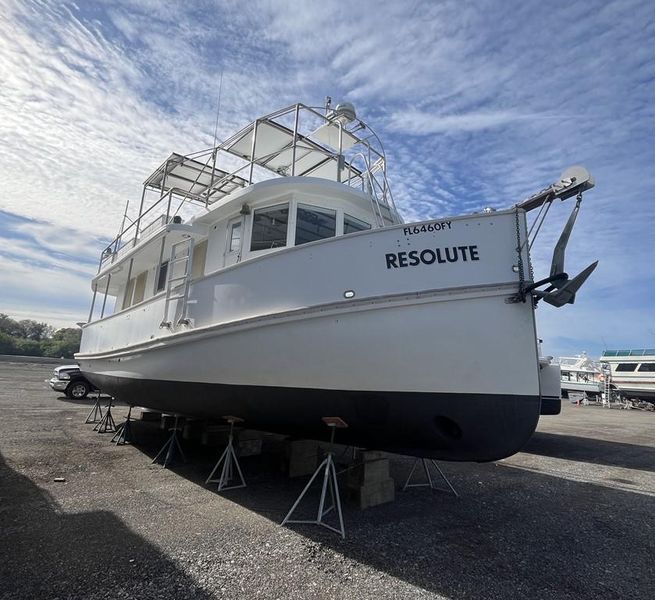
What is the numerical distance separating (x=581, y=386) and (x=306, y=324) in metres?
35.1

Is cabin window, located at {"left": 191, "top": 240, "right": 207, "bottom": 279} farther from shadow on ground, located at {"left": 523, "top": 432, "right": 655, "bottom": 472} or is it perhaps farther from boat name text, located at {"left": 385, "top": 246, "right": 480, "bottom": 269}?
shadow on ground, located at {"left": 523, "top": 432, "right": 655, "bottom": 472}

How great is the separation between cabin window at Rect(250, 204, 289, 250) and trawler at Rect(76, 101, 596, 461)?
2cm

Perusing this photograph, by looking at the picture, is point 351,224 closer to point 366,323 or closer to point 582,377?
point 366,323

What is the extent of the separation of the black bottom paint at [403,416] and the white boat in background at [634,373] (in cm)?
2970

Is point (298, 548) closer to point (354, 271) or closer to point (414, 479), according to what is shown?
point (354, 271)

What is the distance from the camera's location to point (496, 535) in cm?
410

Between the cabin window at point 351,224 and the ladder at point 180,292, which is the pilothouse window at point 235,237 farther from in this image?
the cabin window at point 351,224

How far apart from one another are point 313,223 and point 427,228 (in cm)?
189

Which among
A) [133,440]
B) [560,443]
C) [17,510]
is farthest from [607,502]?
[133,440]

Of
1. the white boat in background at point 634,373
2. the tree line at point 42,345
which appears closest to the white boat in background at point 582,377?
the white boat in background at point 634,373

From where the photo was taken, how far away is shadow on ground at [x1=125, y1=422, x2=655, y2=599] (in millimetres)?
3188

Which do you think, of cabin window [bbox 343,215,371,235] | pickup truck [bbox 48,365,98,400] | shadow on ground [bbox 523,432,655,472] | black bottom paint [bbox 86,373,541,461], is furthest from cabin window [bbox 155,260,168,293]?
pickup truck [bbox 48,365,98,400]

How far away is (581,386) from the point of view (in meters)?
32.0

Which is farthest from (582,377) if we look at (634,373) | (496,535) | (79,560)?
(79,560)
